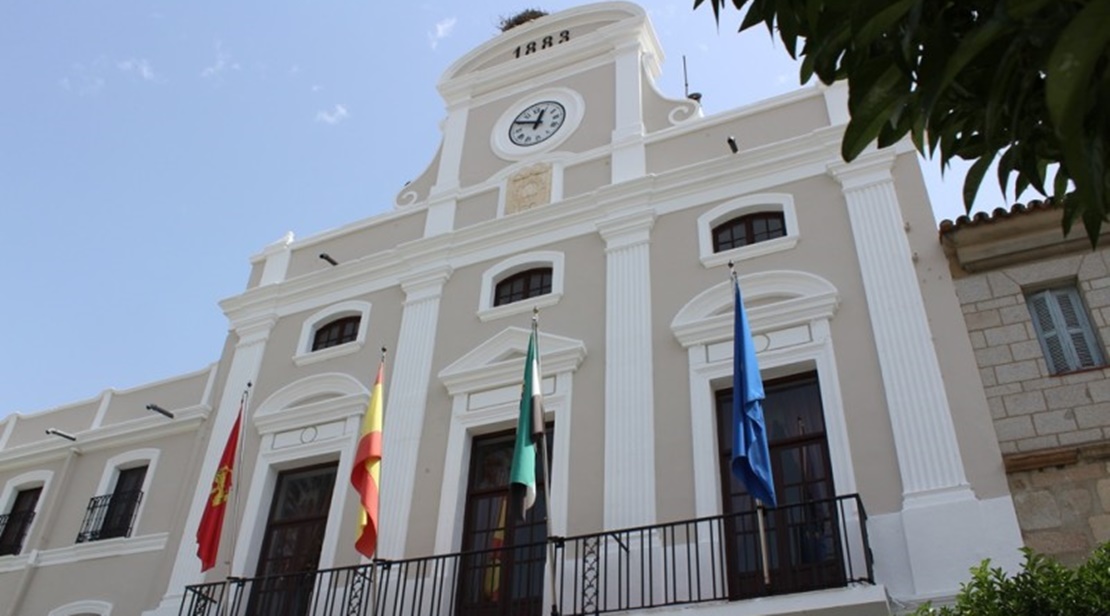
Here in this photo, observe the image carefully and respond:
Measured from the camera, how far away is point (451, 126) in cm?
1617

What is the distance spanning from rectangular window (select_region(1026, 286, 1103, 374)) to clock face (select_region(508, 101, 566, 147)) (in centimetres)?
736

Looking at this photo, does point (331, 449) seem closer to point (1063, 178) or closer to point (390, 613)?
point (390, 613)

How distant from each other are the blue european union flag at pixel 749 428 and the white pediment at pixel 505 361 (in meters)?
2.68

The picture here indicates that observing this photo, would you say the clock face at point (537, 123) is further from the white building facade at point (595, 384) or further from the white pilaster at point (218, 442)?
the white pilaster at point (218, 442)

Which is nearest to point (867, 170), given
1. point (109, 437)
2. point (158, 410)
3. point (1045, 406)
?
point (1045, 406)

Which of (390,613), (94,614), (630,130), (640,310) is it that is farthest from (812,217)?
(94,614)

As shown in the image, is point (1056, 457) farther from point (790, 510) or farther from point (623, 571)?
point (623, 571)

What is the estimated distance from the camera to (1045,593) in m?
6.30

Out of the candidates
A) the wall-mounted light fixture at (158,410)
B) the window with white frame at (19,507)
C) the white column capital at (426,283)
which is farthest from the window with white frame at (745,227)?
the window with white frame at (19,507)

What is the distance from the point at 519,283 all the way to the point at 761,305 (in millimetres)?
3628

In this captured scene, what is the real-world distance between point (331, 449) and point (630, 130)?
19.4ft

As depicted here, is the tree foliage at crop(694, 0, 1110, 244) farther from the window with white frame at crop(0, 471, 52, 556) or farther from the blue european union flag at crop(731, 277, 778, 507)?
the window with white frame at crop(0, 471, 52, 556)

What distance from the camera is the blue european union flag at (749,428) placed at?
859 cm

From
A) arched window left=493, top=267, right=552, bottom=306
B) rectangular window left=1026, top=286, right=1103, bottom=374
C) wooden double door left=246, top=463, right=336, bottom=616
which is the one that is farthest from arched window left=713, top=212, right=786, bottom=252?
wooden double door left=246, top=463, right=336, bottom=616
